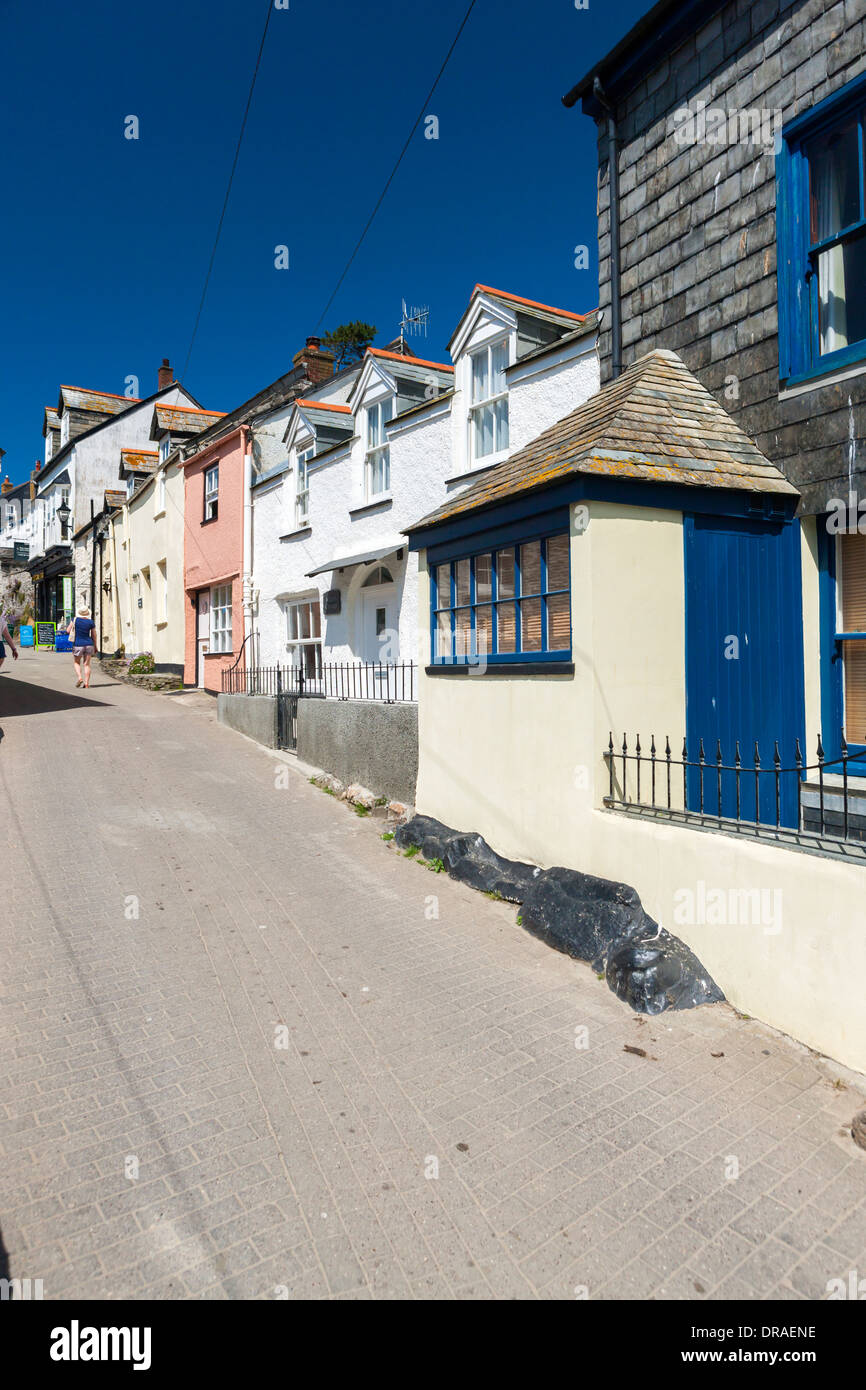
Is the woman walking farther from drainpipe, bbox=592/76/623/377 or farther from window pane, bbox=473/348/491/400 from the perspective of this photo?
drainpipe, bbox=592/76/623/377

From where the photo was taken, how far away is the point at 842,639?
6.32 meters

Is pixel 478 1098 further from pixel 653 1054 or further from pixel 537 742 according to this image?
pixel 537 742

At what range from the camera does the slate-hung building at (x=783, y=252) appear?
19.9ft

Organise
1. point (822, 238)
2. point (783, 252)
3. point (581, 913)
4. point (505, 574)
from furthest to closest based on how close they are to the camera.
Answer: point (505, 574) → point (783, 252) → point (822, 238) → point (581, 913)

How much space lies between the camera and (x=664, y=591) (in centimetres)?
634

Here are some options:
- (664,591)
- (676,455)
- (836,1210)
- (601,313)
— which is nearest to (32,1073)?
(836,1210)

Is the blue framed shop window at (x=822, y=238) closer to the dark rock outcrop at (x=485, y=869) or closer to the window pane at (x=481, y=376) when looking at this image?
the dark rock outcrop at (x=485, y=869)

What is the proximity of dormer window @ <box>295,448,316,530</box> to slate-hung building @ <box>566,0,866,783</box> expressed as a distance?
9309 mm

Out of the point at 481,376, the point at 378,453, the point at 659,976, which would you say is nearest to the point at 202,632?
the point at 378,453

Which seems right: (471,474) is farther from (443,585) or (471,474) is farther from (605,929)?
(605,929)

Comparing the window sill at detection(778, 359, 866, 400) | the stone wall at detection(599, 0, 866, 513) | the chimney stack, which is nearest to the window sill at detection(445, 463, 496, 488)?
the stone wall at detection(599, 0, 866, 513)

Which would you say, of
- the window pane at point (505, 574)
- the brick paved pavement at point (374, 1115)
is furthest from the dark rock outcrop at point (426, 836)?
the window pane at point (505, 574)

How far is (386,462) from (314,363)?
7.51m

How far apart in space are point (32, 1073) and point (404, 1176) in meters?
2.11
